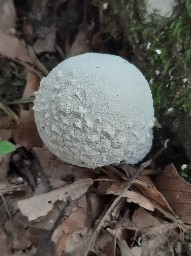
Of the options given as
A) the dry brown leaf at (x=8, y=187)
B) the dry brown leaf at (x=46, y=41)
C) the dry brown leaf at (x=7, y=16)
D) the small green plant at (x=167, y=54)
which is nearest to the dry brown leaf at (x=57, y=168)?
the dry brown leaf at (x=8, y=187)

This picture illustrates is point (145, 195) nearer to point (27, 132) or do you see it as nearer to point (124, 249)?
point (124, 249)

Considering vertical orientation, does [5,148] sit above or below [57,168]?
above

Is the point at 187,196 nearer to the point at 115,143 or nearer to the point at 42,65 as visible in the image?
the point at 115,143

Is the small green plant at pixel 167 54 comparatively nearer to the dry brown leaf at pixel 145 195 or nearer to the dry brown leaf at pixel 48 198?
the dry brown leaf at pixel 145 195

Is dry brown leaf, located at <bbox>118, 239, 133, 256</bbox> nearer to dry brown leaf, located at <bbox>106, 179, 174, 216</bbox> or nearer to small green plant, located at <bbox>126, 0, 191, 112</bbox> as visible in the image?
dry brown leaf, located at <bbox>106, 179, 174, 216</bbox>

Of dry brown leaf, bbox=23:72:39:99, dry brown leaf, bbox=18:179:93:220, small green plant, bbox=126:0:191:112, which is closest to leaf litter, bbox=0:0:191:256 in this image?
dry brown leaf, bbox=18:179:93:220

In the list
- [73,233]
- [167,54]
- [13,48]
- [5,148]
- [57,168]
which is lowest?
[73,233]

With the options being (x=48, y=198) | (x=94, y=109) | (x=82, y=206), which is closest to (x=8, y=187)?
(x=48, y=198)
